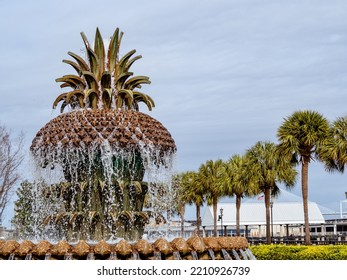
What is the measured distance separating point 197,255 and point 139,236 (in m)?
3.28

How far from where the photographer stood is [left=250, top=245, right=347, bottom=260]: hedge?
25.1 metres

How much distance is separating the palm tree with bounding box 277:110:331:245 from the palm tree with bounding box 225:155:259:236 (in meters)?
11.1

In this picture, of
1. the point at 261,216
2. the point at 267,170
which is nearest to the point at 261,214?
the point at 261,216

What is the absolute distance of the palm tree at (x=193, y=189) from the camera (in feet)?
217

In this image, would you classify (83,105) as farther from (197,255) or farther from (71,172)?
(197,255)

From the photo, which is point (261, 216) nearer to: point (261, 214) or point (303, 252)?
point (261, 214)

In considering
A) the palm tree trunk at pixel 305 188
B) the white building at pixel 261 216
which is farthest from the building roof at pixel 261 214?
the palm tree trunk at pixel 305 188

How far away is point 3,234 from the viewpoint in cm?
3994

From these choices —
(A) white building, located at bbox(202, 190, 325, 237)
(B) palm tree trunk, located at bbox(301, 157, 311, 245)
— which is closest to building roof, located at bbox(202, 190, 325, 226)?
(A) white building, located at bbox(202, 190, 325, 237)

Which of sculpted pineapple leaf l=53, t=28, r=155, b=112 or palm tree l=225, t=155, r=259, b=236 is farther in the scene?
palm tree l=225, t=155, r=259, b=236

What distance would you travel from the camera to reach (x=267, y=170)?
48.5m

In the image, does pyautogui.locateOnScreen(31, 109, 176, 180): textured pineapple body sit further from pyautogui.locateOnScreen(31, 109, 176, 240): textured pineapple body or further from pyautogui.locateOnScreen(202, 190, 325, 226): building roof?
pyautogui.locateOnScreen(202, 190, 325, 226): building roof

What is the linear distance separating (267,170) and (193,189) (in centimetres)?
1952
